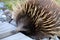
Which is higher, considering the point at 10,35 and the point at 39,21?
the point at 39,21

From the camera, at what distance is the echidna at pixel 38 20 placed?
113 cm

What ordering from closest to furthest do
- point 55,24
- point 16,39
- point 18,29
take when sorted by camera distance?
point 16,39, point 18,29, point 55,24

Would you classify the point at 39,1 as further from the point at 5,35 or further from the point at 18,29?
the point at 5,35

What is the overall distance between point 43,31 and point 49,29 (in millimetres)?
45

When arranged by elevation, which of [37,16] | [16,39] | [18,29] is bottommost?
[16,39]

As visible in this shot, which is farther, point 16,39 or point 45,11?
point 45,11

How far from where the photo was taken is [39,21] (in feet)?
3.67

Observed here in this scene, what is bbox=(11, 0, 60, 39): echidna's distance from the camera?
1132mm

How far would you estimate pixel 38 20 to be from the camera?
1114 mm

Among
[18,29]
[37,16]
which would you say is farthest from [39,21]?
[18,29]

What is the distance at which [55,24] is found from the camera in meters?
1.17

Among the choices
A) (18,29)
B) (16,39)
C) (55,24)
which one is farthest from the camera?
(55,24)

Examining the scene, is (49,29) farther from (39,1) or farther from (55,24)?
(39,1)

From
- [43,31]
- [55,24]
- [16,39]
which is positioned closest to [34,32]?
[43,31]
